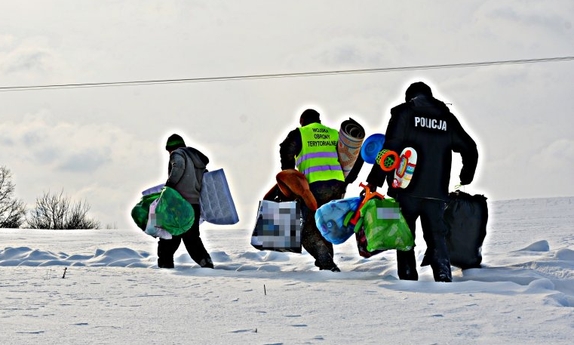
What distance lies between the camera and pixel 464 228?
7.66m

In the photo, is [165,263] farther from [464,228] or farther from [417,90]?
[417,90]

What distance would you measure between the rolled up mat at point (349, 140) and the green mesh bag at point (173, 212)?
1691 mm

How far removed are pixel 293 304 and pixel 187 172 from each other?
3.82 m

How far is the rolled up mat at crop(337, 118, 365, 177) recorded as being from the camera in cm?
848

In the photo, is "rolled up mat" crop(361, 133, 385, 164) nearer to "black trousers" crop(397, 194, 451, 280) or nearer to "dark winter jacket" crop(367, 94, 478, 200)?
"dark winter jacket" crop(367, 94, 478, 200)

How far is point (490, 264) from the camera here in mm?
8117

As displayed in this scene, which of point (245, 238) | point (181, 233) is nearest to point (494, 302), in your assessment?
point (181, 233)

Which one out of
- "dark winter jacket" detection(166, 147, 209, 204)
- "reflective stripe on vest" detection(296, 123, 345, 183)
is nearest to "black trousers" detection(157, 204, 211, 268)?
"dark winter jacket" detection(166, 147, 209, 204)

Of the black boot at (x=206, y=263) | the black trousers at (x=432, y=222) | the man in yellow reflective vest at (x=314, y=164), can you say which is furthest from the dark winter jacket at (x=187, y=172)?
the black trousers at (x=432, y=222)

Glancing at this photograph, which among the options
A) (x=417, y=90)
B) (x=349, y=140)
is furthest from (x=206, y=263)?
(x=417, y=90)

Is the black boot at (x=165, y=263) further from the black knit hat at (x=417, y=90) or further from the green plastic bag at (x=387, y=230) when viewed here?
the black knit hat at (x=417, y=90)

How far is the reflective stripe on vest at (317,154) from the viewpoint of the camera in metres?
8.38

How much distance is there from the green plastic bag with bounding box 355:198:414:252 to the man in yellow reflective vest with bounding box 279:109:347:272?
→ 4.28 feet

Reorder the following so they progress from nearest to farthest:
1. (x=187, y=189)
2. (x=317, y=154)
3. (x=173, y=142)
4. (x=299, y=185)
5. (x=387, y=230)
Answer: (x=387, y=230) < (x=299, y=185) < (x=317, y=154) < (x=187, y=189) < (x=173, y=142)
